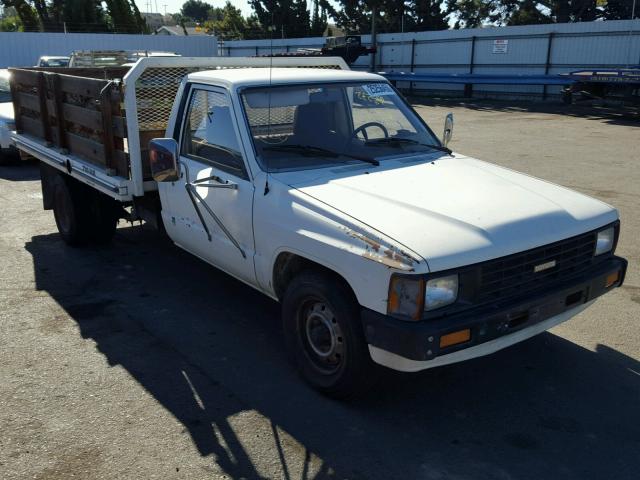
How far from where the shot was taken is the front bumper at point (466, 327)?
3121mm

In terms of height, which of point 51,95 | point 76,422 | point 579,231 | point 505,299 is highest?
point 51,95

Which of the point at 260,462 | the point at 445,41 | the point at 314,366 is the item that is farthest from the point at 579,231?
the point at 445,41

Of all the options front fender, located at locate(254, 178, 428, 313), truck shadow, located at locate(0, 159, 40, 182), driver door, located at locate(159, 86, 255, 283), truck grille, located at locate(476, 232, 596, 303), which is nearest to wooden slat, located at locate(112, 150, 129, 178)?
driver door, located at locate(159, 86, 255, 283)

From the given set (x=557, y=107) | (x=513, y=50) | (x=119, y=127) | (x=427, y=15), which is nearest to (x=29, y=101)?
(x=119, y=127)

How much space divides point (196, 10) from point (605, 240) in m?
142

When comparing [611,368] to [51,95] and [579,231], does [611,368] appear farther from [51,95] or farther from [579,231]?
[51,95]

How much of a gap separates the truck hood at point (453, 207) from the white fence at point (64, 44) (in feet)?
99.6

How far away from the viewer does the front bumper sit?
3121 mm

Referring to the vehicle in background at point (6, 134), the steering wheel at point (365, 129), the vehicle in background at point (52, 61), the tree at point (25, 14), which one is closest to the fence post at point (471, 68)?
the vehicle in background at point (52, 61)

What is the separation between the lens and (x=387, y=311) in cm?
321

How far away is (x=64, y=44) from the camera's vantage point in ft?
102

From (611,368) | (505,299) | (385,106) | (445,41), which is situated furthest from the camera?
(445,41)

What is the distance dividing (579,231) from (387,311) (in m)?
1.33

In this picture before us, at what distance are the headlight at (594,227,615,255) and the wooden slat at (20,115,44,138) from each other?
5.74 meters
